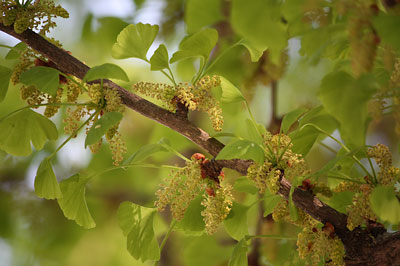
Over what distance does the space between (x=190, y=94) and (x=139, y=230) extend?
198 millimetres

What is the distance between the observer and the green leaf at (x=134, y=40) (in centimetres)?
53

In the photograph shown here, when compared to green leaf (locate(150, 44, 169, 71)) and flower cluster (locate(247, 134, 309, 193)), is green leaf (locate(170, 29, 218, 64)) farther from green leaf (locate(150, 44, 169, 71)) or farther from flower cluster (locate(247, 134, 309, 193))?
flower cluster (locate(247, 134, 309, 193))

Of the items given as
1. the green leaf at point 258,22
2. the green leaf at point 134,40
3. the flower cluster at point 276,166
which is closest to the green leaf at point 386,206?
the flower cluster at point 276,166

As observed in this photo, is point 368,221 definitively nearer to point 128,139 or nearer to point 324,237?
point 324,237

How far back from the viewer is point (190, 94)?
1.75ft

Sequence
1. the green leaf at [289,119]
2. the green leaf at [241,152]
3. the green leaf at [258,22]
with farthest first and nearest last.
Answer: the green leaf at [289,119] → the green leaf at [241,152] → the green leaf at [258,22]

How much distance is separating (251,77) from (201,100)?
0.34 m

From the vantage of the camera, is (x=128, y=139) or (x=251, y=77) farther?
(x=128, y=139)

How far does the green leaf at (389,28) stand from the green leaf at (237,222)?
35 centimetres

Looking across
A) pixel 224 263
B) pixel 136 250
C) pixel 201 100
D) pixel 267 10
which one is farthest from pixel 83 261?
pixel 267 10

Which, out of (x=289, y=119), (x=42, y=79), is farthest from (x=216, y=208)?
(x=42, y=79)

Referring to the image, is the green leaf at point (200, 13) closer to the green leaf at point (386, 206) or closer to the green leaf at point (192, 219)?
the green leaf at point (192, 219)

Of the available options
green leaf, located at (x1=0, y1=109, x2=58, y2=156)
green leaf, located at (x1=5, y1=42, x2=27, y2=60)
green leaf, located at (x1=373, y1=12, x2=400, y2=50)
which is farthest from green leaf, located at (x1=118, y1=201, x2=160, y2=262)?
green leaf, located at (x1=373, y1=12, x2=400, y2=50)

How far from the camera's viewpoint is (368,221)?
1.73 feet
